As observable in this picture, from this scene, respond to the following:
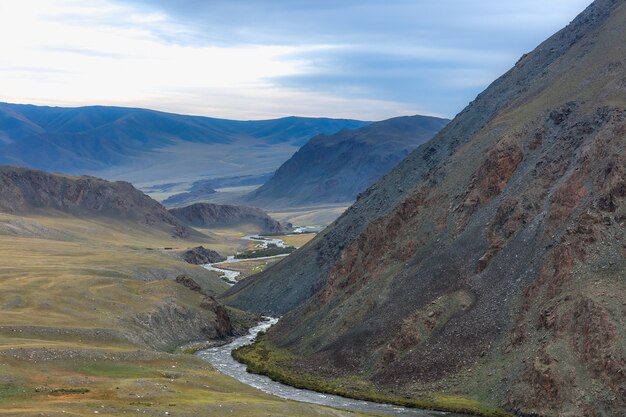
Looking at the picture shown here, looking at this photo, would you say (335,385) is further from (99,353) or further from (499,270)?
(99,353)

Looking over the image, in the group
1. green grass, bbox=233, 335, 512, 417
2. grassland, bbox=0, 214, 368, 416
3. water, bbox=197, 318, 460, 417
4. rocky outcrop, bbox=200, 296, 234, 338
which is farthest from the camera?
rocky outcrop, bbox=200, 296, 234, 338

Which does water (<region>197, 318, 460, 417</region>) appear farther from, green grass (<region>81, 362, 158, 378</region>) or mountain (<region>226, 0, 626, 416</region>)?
green grass (<region>81, 362, 158, 378</region>)

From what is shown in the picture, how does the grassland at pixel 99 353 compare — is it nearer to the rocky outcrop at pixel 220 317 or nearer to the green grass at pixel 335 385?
the rocky outcrop at pixel 220 317

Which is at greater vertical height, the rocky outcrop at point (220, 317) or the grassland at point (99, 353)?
the grassland at point (99, 353)

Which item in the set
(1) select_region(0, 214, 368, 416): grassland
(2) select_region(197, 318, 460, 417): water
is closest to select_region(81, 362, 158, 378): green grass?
(1) select_region(0, 214, 368, 416): grassland

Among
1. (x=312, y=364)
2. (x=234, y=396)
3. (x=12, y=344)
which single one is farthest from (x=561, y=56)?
(x=12, y=344)

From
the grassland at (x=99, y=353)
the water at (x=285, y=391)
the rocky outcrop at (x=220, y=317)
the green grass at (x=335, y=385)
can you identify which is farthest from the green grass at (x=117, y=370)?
the rocky outcrop at (x=220, y=317)
